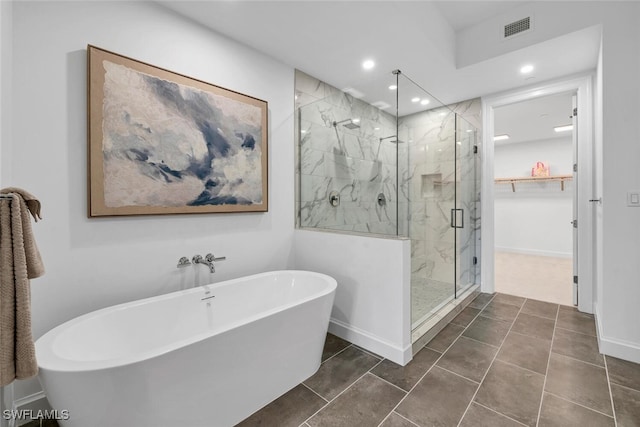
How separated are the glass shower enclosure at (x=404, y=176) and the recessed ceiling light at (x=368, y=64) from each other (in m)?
0.21

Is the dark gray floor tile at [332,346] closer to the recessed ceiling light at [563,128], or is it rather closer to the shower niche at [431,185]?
the shower niche at [431,185]

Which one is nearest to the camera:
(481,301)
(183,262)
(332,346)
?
(183,262)

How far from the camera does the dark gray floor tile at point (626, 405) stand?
148 cm

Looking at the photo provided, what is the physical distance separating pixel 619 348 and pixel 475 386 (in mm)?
1275

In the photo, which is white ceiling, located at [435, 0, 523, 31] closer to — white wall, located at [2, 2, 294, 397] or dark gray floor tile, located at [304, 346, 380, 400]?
white wall, located at [2, 2, 294, 397]

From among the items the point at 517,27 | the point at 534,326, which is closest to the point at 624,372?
the point at 534,326

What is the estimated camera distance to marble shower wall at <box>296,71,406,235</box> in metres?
2.88

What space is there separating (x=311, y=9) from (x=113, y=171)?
1.75 meters

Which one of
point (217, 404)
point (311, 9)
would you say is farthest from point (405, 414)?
point (311, 9)

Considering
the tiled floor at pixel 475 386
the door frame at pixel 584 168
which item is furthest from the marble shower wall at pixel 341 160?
the door frame at pixel 584 168

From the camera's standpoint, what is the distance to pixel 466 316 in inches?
111

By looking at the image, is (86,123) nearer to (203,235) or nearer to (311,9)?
(203,235)

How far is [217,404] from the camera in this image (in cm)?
140

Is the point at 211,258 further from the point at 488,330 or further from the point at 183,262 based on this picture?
the point at 488,330
